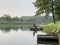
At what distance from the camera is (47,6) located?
31391 millimetres

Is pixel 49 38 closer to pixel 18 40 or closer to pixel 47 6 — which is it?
pixel 18 40

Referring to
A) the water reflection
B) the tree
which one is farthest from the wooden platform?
the tree

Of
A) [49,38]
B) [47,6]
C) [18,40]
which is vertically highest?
[47,6]

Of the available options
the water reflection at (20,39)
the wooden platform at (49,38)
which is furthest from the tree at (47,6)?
the wooden platform at (49,38)

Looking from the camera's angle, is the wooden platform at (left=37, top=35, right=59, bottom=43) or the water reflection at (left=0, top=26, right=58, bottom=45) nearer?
the water reflection at (left=0, top=26, right=58, bottom=45)

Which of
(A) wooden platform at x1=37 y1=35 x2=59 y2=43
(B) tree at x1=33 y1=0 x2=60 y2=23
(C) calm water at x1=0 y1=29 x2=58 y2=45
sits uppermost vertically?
(B) tree at x1=33 y1=0 x2=60 y2=23

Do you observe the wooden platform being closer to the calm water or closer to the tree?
the calm water

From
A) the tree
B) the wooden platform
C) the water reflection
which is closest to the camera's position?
the water reflection

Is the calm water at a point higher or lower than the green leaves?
lower

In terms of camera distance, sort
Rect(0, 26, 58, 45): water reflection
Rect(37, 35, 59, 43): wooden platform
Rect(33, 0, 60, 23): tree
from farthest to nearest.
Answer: Rect(33, 0, 60, 23): tree
Rect(37, 35, 59, 43): wooden platform
Rect(0, 26, 58, 45): water reflection

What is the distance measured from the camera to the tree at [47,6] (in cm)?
3119

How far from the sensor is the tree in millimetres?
31188

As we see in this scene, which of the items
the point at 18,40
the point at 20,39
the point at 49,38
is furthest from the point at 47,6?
the point at 49,38

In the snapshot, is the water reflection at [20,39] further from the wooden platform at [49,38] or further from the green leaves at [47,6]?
the green leaves at [47,6]
